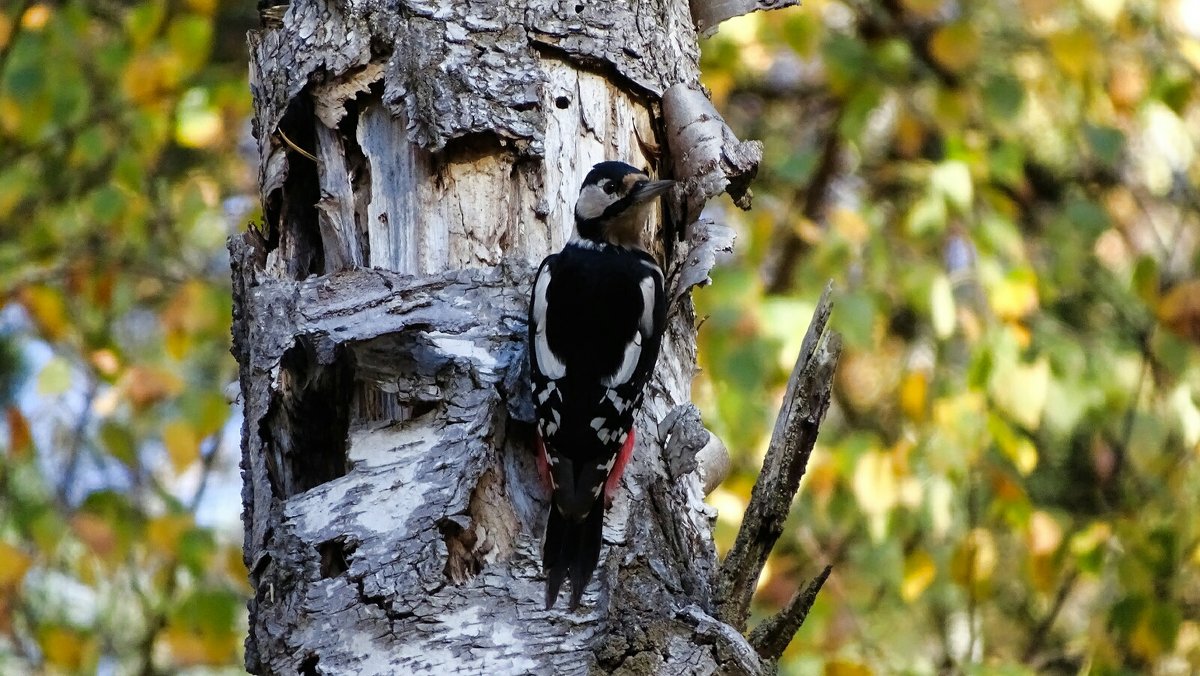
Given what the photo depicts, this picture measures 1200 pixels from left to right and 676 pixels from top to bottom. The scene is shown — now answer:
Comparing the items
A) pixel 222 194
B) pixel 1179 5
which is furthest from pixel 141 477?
pixel 1179 5

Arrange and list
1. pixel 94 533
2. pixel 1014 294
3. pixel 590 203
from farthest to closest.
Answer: pixel 94 533, pixel 1014 294, pixel 590 203

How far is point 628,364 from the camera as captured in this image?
2770 mm

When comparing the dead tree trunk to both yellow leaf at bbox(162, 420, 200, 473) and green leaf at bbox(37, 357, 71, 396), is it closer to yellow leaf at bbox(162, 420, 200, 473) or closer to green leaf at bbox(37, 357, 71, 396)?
yellow leaf at bbox(162, 420, 200, 473)

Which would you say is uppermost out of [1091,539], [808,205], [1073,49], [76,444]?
[1073,49]

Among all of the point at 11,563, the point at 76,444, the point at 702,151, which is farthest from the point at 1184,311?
the point at 76,444

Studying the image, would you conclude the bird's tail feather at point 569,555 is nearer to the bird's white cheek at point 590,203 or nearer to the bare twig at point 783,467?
the bare twig at point 783,467

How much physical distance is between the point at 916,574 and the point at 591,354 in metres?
2.52

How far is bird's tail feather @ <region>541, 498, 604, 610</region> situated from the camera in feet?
7.27

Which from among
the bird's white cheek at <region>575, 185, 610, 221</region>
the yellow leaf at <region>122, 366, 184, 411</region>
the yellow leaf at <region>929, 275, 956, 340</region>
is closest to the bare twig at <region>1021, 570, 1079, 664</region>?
the yellow leaf at <region>929, 275, 956, 340</region>

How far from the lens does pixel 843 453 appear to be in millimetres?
4910

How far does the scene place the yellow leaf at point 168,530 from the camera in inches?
197

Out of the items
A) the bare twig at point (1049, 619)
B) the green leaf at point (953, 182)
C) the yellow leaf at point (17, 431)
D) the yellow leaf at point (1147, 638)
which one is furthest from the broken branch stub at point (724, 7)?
the yellow leaf at point (17, 431)

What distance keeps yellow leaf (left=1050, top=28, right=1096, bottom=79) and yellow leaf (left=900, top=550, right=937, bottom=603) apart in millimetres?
2070

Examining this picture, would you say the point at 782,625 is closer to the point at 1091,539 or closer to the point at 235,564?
the point at 1091,539
